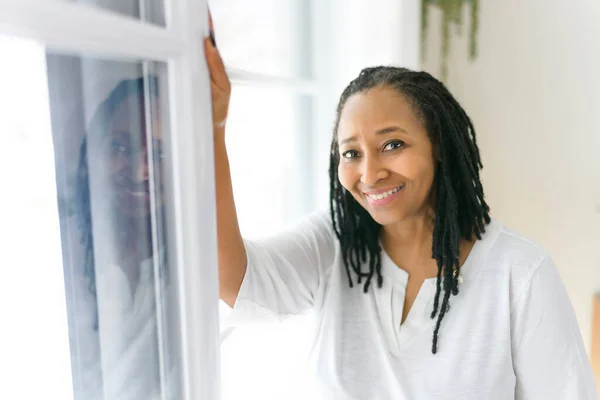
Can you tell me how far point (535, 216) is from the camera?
205cm

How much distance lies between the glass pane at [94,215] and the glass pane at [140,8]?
55 mm

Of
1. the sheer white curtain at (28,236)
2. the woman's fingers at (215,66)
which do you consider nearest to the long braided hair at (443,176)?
the woman's fingers at (215,66)

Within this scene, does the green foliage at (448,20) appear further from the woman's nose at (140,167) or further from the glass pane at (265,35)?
the woman's nose at (140,167)

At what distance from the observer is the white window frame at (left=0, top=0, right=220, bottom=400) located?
620 millimetres

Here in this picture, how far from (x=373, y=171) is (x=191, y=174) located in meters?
0.40

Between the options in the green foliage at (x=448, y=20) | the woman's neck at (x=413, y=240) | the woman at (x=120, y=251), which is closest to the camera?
the woman at (x=120, y=251)

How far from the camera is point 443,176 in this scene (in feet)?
3.34

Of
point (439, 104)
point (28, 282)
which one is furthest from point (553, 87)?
point (28, 282)

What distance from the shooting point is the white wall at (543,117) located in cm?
190

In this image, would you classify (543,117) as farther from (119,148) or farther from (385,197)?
(119,148)

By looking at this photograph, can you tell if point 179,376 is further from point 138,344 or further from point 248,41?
point 248,41

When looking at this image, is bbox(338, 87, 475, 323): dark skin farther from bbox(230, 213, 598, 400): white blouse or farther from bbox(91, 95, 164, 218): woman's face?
bbox(91, 95, 164, 218): woman's face

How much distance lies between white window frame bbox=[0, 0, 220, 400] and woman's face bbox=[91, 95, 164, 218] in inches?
0.9

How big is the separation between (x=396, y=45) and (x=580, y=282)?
1230 millimetres
